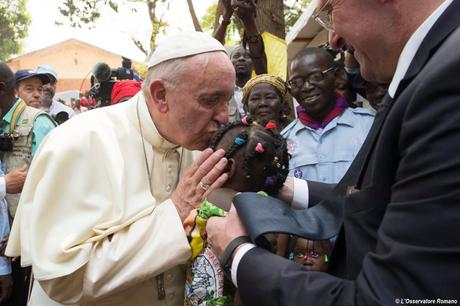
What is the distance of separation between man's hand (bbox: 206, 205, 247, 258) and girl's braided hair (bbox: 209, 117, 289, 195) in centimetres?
49

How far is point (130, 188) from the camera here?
2.22m

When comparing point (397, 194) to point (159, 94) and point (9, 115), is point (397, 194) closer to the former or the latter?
point (159, 94)

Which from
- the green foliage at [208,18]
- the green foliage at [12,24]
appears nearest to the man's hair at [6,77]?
the green foliage at [208,18]

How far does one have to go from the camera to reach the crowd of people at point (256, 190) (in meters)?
1.07

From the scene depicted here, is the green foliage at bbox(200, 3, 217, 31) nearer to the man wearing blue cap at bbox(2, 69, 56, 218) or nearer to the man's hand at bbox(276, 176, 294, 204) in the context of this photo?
the man wearing blue cap at bbox(2, 69, 56, 218)

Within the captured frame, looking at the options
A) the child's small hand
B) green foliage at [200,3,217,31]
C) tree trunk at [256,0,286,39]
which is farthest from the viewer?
green foliage at [200,3,217,31]

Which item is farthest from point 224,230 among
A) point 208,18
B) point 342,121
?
point 208,18

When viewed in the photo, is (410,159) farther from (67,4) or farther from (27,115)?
(67,4)

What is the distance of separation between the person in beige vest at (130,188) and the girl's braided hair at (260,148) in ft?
0.38

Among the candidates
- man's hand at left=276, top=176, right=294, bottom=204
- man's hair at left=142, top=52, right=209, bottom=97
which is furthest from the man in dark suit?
man's hair at left=142, top=52, right=209, bottom=97

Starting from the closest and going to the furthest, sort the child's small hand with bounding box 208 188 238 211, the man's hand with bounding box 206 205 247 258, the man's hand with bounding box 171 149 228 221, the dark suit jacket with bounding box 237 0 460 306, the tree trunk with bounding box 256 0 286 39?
the dark suit jacket with bounding box 237 0 460 306 → the man's hand with bounding box 206 205 247 258 → the child's small hand with bounding box 208 188 238 211 → the man's hand with bounding box 171 149 228 221 → the tree trunk with bounding box 256 0 286 39

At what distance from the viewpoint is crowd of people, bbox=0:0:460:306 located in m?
1.07

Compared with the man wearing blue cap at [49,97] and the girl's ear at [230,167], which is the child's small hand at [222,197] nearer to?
the girl's ear at [230,167]

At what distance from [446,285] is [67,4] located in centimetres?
1520
